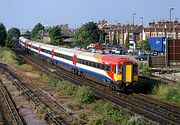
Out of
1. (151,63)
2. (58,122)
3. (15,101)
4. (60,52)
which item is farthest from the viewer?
(151,63)

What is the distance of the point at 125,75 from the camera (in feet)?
90.1

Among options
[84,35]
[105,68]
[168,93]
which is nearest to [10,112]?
[105,68]

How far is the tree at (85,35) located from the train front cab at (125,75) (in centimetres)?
8130

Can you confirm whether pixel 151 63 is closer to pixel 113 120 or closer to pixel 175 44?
pixel 175 44

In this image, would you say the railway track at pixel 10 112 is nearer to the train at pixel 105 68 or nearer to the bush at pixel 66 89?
the bush at pixel 66 89

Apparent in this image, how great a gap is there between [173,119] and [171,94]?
643 centimetres

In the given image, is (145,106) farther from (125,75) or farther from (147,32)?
(147,32)

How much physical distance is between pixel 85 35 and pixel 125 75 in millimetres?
84733

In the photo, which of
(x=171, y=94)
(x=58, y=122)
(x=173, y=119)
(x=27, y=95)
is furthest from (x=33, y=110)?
(x=171, y=94)

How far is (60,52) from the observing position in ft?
160

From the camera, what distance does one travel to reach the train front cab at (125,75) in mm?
27391

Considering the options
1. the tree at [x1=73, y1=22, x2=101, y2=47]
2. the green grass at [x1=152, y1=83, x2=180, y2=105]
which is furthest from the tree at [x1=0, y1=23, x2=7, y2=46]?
the green grass at [x1=152, y1=83, x2=180, y2=105]

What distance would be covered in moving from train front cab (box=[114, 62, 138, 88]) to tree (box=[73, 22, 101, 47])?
81298 millimetres

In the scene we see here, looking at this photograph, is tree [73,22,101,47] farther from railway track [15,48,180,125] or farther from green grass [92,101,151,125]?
green grass [92,101,151,125]
